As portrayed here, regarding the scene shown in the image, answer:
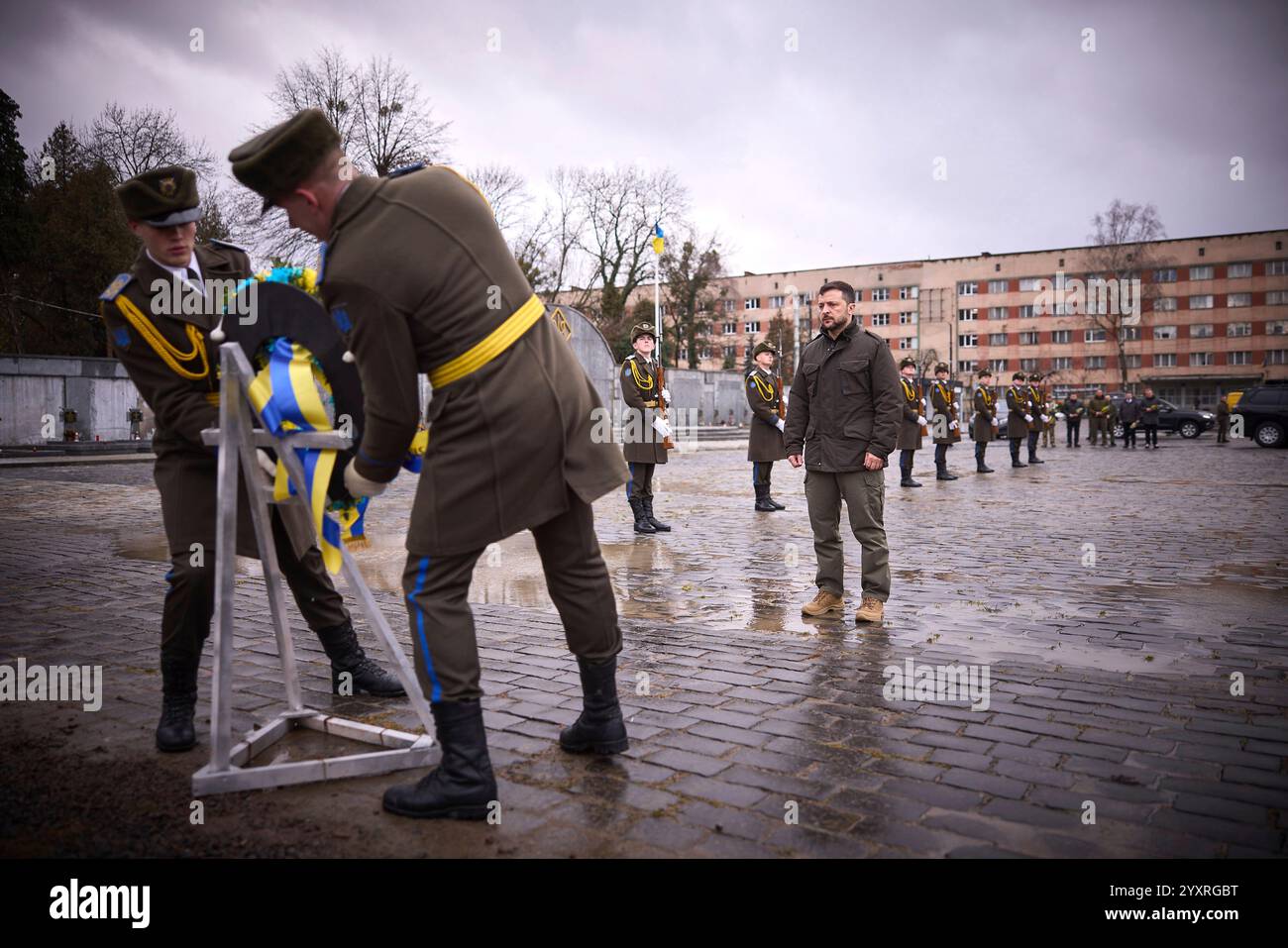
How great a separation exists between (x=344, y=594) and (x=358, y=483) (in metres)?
4.19

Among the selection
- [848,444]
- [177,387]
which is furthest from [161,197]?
[848,444]

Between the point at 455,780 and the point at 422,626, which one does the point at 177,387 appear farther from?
the point at 455,780

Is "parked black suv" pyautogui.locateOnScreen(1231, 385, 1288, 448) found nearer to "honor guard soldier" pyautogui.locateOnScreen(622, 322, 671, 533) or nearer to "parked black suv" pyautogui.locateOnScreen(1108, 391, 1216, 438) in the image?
"parked black suv" pyautogui.locateOnScreen(1108, 391, 1216, 438)

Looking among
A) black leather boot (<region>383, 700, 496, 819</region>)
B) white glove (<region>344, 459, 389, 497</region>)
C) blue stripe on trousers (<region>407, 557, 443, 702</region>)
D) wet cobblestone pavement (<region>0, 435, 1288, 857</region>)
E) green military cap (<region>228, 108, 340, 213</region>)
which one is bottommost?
wet cobblestone pavement (<region>0, 435, 1288, 857</region>)

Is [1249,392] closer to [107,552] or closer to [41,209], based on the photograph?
[107,552]

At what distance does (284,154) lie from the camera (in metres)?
2.96

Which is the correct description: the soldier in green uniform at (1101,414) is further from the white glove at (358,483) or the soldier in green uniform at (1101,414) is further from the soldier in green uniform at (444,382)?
the white glove at (358,483)

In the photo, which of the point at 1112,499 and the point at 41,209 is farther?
the point at 41,209

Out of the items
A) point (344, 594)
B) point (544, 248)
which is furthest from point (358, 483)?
point (544, 248)

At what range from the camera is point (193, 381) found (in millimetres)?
3938

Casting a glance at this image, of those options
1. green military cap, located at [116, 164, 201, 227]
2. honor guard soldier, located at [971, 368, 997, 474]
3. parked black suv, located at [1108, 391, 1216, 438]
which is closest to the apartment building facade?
parked black suv, located at [1108, 391, 1216, 438]

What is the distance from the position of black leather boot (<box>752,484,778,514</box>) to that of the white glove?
388 inches

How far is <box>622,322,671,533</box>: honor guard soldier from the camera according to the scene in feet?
35.3

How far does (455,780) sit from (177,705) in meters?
1.49
